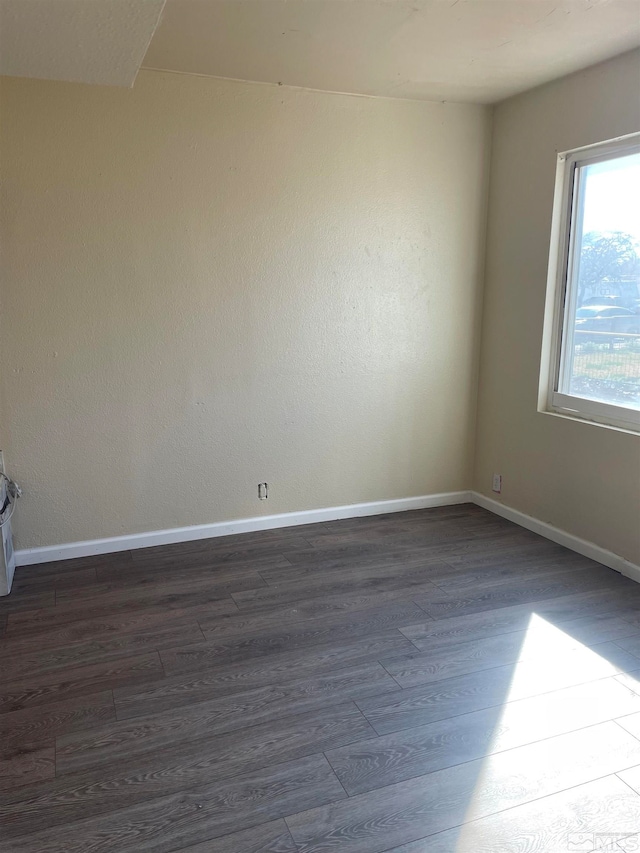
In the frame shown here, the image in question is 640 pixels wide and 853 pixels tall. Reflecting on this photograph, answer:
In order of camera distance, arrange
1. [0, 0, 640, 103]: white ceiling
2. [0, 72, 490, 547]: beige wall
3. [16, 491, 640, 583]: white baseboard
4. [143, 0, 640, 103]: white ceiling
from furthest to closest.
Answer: [16, 491, 640, 583]: white baseboard, [0, 72, 490, 547]: beige wall, [143, 0, 640, 103]: white ceiling, [0, 0, 640, 103]: white ceiling

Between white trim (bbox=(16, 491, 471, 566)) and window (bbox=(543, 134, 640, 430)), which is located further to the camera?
white trim (bbox=(16, 491, 471, 566))

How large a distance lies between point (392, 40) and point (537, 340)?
5.84ft

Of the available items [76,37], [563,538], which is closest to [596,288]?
[563,538]

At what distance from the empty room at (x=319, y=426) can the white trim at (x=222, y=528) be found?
17 millimetres

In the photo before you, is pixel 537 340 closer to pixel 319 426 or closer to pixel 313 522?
pixel 319 426

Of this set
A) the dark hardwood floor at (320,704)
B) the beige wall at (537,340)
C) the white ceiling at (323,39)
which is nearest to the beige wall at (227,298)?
the beige wall at (537,340)

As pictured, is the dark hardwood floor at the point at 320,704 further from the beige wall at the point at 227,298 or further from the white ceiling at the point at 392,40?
the white ceiling at the point at 392,40

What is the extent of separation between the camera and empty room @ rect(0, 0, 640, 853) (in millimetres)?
1901

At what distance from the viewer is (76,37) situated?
2.15m

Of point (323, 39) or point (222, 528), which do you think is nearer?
point (323, 39)

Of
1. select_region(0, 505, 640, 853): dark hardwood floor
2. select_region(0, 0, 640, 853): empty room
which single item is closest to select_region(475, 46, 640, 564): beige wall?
select_region(0, 0, 640, 853): empty room

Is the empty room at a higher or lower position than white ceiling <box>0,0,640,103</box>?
lower

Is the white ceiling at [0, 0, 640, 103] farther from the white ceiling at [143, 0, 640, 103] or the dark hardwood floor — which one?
the dark hardwood floor

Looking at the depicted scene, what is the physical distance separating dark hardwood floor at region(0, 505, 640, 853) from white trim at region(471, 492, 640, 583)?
0.09 meters
